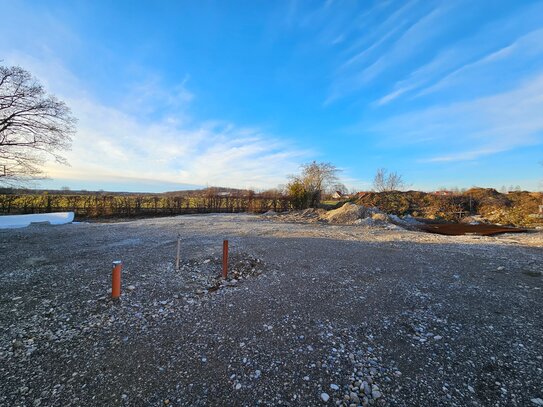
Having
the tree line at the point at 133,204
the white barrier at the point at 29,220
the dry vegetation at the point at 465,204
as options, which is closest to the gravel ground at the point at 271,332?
the white barrier at the point at 29,220

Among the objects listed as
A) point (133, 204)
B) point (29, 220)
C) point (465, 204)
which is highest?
point (465, 204)

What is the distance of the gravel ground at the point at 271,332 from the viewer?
233 centimetres

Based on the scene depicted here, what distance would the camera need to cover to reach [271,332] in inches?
129

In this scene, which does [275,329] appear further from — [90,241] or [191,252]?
[90,241]

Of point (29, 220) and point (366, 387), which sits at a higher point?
point (29, 220)

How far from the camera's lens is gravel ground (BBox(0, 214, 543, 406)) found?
2326mm

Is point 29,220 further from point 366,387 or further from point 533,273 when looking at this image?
point 533,273

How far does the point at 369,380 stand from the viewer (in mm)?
2445

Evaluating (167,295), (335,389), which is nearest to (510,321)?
(335,389)

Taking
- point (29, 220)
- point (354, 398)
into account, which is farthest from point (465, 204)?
point (29, 220)

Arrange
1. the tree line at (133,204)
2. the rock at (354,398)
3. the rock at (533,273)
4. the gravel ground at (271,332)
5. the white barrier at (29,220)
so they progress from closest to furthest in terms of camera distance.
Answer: the rock at (354,398) → the gravel ground at (271,332) → the rock at (533,273) → the white barrier at (29,220) → the tree line at (133,204)

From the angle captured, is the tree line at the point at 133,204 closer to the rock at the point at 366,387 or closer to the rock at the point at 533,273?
the rock at the point at 533,273

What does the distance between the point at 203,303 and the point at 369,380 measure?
2.74 meters

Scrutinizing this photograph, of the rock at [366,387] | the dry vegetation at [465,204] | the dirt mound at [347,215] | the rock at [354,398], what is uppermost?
the dry vegetation at [465,204]
